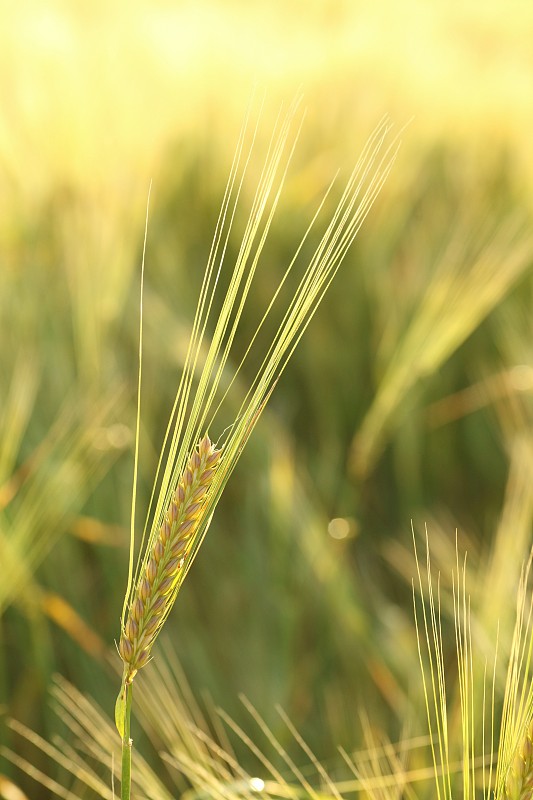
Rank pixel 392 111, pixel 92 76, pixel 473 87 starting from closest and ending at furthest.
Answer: pixel 92 76
pixel 392 111
pixel 473 87

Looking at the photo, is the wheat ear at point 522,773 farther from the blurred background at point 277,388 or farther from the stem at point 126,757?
the blurred background at point 277,388

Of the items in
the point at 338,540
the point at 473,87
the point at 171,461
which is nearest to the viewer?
the point at 171,461

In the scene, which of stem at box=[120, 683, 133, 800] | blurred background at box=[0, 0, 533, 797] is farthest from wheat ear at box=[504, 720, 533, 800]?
blurred background at box=[0, 0, 533, 797]

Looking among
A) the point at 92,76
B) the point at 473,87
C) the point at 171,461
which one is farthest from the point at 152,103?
the point at 171,461

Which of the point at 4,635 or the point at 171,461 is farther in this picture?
the point at 4,635

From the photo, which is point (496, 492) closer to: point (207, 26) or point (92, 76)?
point (92, 76)

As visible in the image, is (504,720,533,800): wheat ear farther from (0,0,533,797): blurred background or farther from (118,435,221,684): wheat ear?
(0,0,533,797): blurred background

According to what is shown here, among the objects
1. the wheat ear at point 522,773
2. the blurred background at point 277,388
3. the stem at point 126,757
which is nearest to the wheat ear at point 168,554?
the stem at point 126,757
